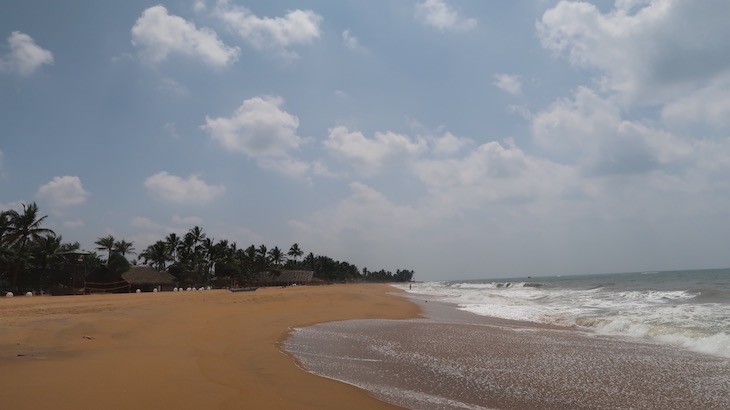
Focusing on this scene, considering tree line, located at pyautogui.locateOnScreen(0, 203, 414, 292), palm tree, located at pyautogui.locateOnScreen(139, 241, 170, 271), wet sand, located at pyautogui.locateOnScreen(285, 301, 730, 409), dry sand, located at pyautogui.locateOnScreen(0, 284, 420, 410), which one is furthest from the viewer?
palm tree, located at pyautogui.locateOnScreen(139, 241, 170, 271)

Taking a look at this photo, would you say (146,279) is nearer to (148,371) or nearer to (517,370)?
(148,371)

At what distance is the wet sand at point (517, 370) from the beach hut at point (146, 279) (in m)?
42.6

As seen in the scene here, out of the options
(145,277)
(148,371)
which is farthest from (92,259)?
(148,371)

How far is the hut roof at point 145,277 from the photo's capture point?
48.2 metres

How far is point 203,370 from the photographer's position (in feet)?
23.4

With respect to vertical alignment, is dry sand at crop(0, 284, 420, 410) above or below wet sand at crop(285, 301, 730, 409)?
above

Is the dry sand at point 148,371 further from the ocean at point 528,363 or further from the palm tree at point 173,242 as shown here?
the palm tree at point 173,242

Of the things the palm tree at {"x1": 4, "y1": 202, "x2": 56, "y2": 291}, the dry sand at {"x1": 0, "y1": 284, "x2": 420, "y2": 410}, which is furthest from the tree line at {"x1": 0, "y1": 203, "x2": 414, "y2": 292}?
the dry sand at {"x1": 0, "y1": 284, "x2": 420, "y2": 410}

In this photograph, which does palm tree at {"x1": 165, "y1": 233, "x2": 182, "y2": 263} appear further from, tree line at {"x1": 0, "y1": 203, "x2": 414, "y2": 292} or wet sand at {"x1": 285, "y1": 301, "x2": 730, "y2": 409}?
wet sand at {"x1": 285, "y1": 301, "x2": 730, "y2": 409}

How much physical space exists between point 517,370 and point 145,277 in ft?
167

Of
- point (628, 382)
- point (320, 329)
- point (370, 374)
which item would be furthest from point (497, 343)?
point (320, 329)

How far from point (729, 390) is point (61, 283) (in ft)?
174

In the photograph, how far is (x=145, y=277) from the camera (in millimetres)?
50062

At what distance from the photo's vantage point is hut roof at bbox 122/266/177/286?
48.2 meters
